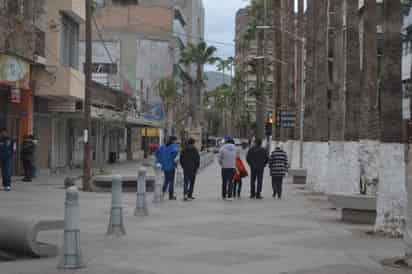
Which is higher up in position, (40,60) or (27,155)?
(40,60)

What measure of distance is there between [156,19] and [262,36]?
29.3m

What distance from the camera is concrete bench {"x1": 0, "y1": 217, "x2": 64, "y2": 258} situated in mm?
10609

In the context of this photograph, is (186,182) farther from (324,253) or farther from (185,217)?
(324,253)

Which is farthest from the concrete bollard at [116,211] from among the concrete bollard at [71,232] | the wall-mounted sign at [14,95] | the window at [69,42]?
the window at [69,42]

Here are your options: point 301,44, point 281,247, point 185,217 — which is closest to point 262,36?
point 301,44

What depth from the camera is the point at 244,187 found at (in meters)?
30.5

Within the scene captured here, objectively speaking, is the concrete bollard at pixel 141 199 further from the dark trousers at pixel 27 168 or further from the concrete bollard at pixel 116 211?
the dark trousers at pixel 27 168

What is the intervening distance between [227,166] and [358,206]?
7.12 metres

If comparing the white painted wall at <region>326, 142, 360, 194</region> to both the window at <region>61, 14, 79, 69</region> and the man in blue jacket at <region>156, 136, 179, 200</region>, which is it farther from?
the window at <region>61, 14, 79, 69</region>

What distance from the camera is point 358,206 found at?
16250mm

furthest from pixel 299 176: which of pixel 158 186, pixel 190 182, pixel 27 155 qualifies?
pixel 158 186

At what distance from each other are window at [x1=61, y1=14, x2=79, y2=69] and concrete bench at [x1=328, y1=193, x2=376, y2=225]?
71.2ft

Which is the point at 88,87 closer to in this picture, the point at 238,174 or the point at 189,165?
the point at 189,165

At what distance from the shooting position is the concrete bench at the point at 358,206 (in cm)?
1616
